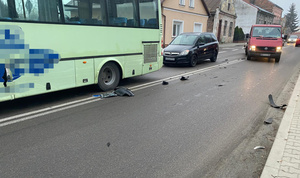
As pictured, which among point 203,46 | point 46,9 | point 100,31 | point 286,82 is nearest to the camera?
point 46,9

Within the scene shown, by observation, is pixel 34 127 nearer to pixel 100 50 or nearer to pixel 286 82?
pixel 100 50

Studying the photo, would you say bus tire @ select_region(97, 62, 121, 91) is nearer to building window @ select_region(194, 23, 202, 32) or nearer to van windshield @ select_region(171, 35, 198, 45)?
van windshield @ select_region(171, 35, 198, 45)

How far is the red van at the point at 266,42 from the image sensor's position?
587 inches

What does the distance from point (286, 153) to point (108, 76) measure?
5355 mm

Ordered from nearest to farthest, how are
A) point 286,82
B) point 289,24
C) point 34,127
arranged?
point 34,127 < point 286,82 < point 289,24

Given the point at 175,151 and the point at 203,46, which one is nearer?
the point at 175,151

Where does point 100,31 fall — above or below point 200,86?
above

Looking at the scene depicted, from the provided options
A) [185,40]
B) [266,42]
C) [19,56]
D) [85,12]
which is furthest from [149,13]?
[266,42]

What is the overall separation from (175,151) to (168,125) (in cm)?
106

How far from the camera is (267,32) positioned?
15.7 metres

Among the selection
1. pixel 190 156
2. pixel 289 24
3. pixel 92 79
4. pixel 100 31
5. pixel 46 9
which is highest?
pixel 289 24

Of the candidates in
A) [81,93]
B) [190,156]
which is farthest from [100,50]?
[190,156]

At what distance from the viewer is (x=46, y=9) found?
18.0 ft

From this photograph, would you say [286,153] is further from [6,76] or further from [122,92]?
[6,76]
